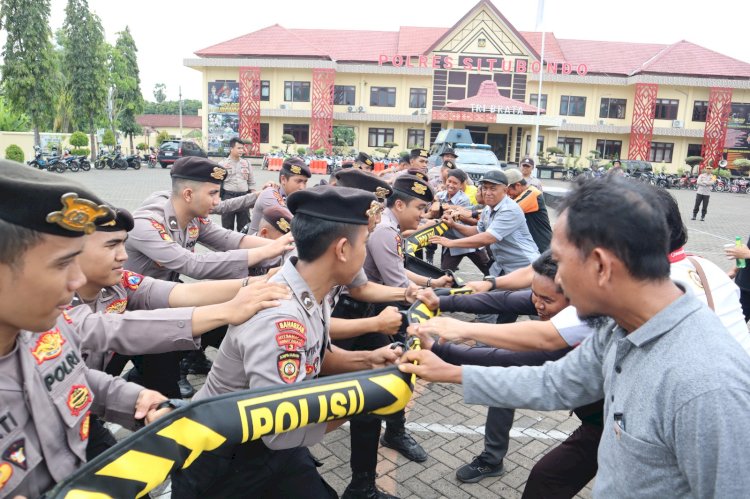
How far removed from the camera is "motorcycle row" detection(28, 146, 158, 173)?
2420 cm

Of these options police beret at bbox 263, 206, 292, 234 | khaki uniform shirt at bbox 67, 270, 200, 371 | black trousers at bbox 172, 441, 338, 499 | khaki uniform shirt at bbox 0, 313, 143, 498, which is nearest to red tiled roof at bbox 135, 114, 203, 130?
police beret at bbox 263, 206, 292, 234

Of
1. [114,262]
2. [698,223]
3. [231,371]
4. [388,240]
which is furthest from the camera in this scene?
[698,223]

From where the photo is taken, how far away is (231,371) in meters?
2.21

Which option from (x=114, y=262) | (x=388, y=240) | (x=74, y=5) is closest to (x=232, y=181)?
(x=388, y=240)

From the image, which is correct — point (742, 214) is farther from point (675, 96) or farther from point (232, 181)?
point (675, 96)

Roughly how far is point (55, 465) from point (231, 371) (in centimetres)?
69

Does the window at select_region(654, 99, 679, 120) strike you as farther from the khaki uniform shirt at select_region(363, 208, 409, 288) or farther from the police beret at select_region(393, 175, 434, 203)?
the khaki uniform shirt at select_region(363, 208, 409, 288)

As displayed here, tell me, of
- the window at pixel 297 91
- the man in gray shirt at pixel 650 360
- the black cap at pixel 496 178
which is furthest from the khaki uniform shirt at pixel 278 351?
the window at pixel 297 91

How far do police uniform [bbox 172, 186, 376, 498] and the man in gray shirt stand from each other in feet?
3.29

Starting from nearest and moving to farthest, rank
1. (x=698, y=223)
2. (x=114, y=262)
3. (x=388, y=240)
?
(x=114, y=262) → (x=388, y=240) → (x=698, y=223)

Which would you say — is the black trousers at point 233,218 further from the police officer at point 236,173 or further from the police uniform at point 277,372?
the police uniform at point 277,372

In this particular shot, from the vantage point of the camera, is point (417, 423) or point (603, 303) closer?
point (603, 303)

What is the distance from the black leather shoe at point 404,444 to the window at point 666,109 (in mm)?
41281

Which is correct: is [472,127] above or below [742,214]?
above
